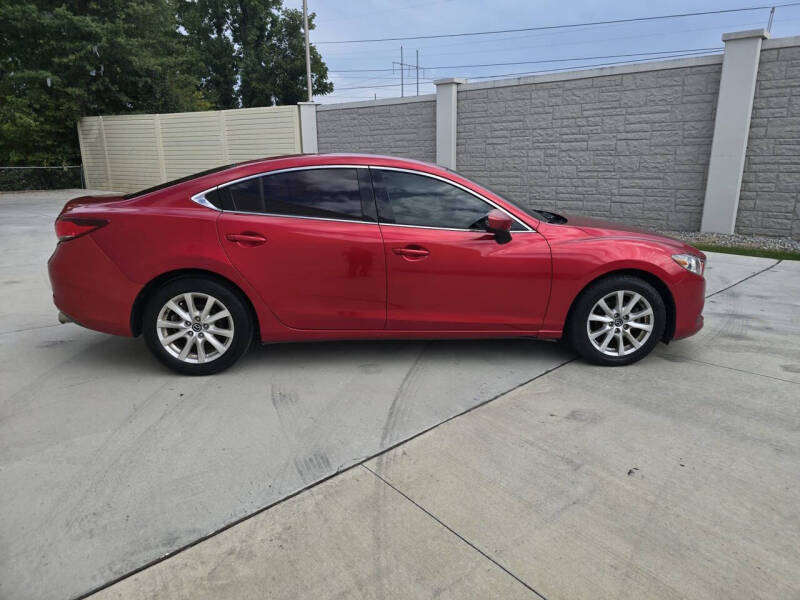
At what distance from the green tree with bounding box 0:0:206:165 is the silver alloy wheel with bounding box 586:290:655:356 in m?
23.4

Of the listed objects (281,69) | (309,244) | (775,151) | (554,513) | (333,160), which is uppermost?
(281,69)

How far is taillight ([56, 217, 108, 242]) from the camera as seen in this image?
3816 millimetres

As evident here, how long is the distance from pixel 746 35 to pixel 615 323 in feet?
25.6

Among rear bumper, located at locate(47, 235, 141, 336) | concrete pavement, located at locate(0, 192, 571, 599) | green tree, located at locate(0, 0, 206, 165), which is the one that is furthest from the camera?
green tree, located at locate(0, 0, 206, 165)

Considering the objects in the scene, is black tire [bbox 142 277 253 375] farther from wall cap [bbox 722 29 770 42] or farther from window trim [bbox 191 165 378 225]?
wall cap [bbox 722 29 770 42]

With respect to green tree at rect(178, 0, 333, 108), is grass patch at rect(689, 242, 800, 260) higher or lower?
lower

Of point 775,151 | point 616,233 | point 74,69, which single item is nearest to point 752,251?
point 775,151

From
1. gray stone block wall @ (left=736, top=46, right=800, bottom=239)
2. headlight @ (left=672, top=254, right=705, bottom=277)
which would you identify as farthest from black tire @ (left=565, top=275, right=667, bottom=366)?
gray stone block wall @ (left=736, top=46, right=800, bottom=239)

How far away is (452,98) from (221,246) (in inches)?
400

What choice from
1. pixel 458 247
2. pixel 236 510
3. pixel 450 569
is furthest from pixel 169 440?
pixel 458 247

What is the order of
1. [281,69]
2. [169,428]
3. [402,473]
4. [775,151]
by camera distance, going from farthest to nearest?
[281,69]
[775,151]
[169,428]
[402,473]

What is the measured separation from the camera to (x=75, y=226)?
12.6 ft

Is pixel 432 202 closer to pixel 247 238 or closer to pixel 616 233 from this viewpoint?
pixel 247 238

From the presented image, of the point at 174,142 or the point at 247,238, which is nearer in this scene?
the point at 247,238
